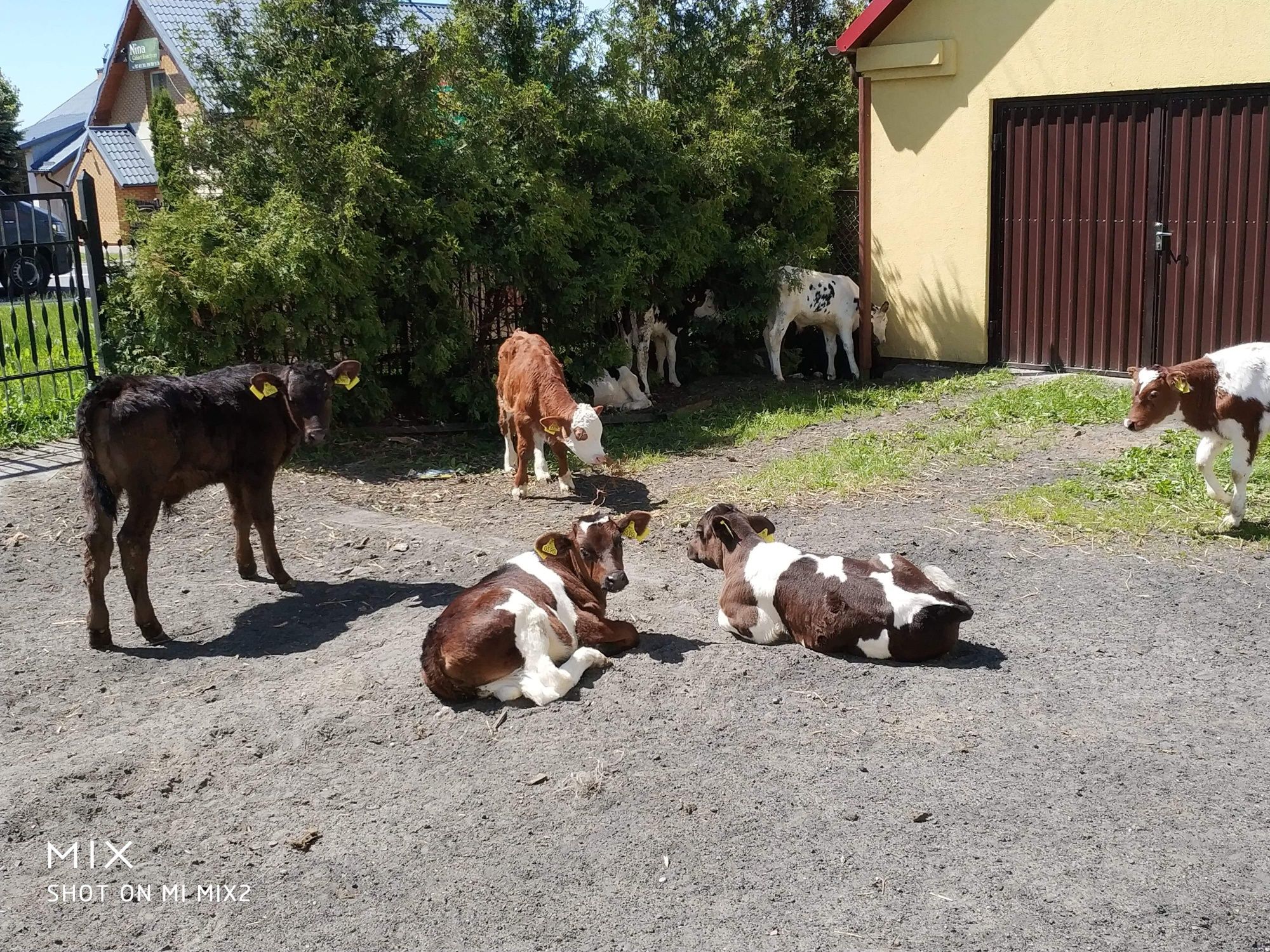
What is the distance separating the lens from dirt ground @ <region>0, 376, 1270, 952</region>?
4152 mm

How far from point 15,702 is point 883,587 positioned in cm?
420

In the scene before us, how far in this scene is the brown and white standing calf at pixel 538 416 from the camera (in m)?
9.78

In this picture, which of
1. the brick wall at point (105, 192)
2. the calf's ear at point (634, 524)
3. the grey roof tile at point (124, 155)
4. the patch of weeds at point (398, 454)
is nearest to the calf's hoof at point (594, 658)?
the calf's ear at point (634, 524)

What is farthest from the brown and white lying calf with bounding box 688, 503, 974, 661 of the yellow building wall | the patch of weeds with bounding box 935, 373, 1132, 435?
the yellow building wall

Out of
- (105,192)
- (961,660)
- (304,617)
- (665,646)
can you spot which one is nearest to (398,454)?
(304,617)

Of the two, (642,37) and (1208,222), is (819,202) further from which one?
(1208,222)

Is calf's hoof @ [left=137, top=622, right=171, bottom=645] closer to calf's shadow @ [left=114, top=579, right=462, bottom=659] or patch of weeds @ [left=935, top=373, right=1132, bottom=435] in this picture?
calf's shadow @ [left=114, top=579, right=462, bottom=659]

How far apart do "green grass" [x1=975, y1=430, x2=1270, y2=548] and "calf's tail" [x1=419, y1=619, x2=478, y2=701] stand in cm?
411

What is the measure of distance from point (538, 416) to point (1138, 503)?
4.43m

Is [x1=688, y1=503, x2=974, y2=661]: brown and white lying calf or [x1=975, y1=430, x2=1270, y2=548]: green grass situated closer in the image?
[x1=688, y1=503, x2=974, y2=661]: brown and white lying calf

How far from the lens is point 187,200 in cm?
1148

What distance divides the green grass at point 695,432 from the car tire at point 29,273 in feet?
11.1

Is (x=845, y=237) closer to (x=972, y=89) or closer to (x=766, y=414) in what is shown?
(x=972, y=89)

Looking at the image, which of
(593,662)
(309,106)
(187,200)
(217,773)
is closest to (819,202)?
(309,106)
